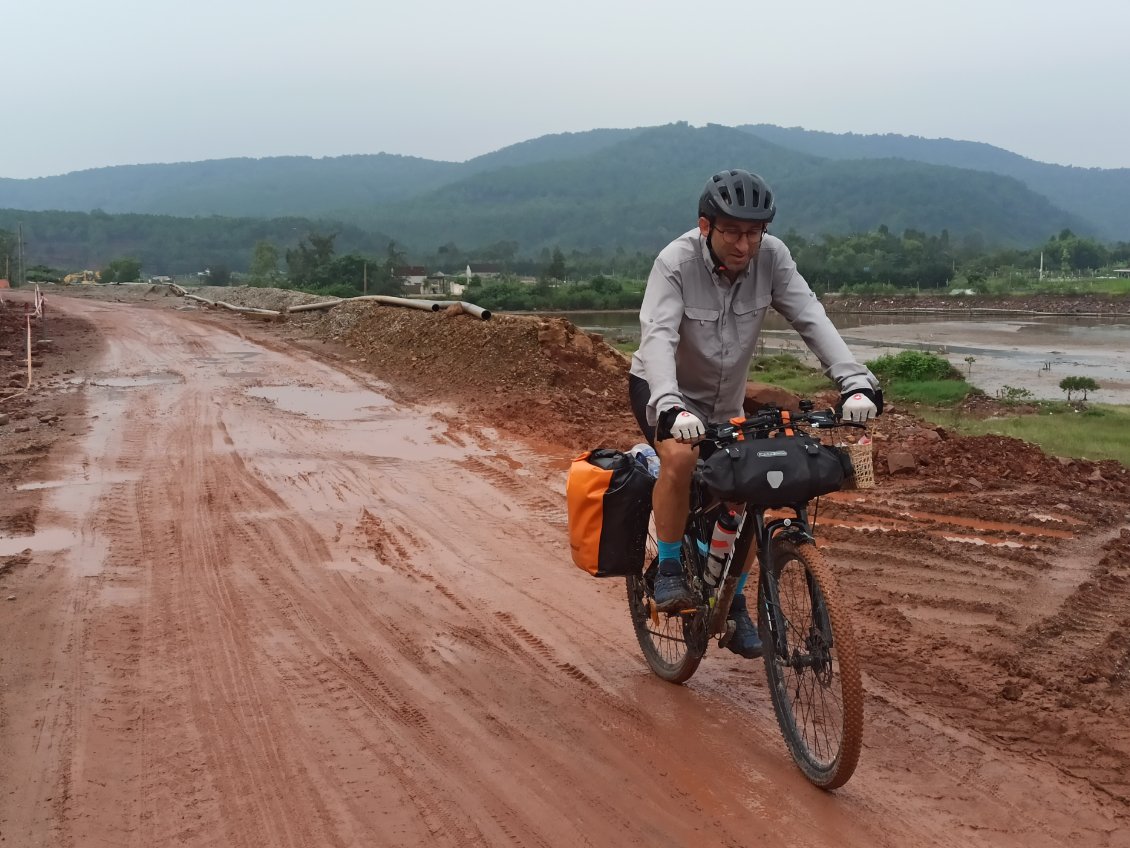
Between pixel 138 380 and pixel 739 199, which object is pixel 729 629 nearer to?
pixel 739 199

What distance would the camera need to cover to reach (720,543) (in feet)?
13.3

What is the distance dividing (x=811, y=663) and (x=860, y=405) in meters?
0.91

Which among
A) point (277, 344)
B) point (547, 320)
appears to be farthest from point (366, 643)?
point (277, 344)

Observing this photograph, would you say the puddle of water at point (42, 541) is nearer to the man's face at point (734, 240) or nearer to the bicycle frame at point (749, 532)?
the bicycle frame at point (749, 532)

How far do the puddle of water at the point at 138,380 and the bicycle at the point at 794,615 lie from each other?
38.2 ft

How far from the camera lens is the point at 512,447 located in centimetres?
985

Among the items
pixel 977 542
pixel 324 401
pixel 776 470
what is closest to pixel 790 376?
pixel 324 401

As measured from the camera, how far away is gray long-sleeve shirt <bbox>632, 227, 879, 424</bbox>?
3969 millimetres

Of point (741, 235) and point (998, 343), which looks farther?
point (998, 343)

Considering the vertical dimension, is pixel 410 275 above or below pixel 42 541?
above

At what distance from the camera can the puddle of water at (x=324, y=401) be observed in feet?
38.8

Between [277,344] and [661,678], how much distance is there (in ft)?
55.2

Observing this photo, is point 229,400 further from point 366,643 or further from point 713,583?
point 713,583

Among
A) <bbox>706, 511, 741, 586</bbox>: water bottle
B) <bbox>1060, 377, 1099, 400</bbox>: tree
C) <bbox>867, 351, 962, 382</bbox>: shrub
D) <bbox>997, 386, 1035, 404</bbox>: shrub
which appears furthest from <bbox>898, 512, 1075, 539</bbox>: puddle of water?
<bbox>1060, 377, 1099, 400</bbox>: tree
